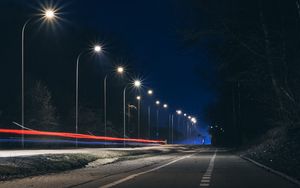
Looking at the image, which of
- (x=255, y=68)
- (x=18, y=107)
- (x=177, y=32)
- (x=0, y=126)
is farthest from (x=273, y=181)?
(x=18, y=107)

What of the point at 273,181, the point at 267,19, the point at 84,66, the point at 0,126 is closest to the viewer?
the point at 273,181

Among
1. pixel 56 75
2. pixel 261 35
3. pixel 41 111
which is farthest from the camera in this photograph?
pixel 56 75

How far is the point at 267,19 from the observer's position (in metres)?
34.6

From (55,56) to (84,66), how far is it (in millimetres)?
13866

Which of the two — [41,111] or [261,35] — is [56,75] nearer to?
[41,111]

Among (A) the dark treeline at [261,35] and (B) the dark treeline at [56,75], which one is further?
(B) the dark treeline at [56,75]

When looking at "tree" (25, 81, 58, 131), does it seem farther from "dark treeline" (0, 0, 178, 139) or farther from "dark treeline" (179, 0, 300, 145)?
"dark treeline" (179, 0, 300, 145)

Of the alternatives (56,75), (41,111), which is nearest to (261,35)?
(41,111)

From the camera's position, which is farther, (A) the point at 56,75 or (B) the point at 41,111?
(A) the point at 56,75

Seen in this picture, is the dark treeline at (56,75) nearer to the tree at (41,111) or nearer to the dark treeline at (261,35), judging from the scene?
the tree at (41,111)

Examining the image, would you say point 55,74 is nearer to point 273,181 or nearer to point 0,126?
point 0,126

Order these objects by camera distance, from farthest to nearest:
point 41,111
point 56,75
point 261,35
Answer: point 56,75 → point 41,111 → point 261,35

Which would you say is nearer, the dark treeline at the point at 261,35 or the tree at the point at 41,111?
the dark treeline at the point at 261,35

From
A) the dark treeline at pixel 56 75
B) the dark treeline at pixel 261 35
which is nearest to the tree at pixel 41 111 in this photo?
the dark treeline at pixel 56 75
